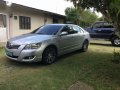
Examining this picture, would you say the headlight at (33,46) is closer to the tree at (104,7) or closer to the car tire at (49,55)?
the car tire at (49,55)

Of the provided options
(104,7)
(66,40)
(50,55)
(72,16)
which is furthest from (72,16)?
(104,7)

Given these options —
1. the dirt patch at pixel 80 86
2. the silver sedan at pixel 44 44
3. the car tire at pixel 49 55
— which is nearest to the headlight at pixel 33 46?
the silver sedan at pixel 44 44

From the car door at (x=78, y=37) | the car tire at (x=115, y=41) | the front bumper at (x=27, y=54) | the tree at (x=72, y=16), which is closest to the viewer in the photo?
the front bumper at (x=27, y=54)

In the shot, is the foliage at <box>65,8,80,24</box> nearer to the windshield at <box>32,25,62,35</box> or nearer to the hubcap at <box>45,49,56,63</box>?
the windshield at <box>32,25,62,35</box>

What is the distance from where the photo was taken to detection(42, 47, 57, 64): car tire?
823 cm

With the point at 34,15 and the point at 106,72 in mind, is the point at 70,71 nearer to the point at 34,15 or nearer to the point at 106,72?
the point at 106,72

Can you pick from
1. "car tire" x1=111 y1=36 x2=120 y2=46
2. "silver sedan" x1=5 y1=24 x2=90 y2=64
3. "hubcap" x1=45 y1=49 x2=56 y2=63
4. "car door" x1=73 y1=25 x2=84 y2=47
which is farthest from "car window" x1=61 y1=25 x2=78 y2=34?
"car tire" x1=111 y1=36 x2=120 y2=46

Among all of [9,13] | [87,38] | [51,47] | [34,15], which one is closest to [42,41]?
[51,47]

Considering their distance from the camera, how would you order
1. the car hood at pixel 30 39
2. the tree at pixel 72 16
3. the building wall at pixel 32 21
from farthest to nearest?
the tree at pixel 72 16, the building wall at pixel 32 21, the car hood at pixel 30 39

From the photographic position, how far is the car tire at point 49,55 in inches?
324

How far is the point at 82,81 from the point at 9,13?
446 inches

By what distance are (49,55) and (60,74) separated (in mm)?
1349

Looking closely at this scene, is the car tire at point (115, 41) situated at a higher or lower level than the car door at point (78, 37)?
lower

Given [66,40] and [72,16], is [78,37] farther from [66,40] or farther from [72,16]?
[72,16]
